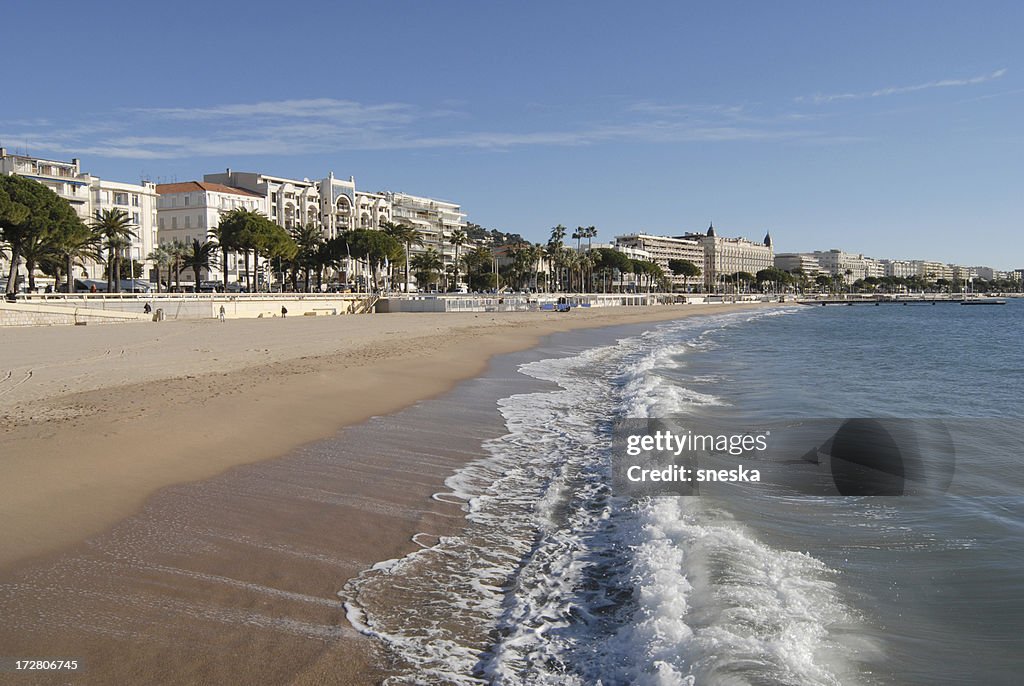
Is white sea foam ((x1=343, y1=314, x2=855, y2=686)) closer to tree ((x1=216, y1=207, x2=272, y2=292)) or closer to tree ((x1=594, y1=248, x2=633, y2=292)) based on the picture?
tree ((x1=216, y1=207, x2=272, y2=292))

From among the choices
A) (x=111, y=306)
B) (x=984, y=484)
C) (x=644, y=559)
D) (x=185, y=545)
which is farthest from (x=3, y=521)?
(x=111, y=306)

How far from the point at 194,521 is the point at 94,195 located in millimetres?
76855

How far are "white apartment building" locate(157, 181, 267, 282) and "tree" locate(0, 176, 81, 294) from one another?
120 ft

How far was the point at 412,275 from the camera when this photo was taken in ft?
354

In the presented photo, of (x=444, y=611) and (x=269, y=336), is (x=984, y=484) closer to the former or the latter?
(x=444, y=611)

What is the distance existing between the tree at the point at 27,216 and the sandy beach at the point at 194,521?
30833mm

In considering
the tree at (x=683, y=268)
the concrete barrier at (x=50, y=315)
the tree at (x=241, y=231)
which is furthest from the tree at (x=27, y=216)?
the tree at (x=683, y=268)

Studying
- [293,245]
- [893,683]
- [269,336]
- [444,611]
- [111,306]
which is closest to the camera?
[893,683]

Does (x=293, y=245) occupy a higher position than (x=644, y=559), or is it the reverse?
(x=293, y=245)

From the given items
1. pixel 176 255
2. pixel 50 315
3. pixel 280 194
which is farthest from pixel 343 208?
pixel 50 315

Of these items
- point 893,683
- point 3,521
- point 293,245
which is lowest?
point 893,683

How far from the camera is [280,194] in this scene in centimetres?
9306

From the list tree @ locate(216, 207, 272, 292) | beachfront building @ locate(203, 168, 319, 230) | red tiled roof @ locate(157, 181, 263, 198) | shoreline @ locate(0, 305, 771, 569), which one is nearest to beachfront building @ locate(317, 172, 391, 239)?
beachfront building @ locate(203, 168, 319, 230)

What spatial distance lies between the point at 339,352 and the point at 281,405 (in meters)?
10.4
